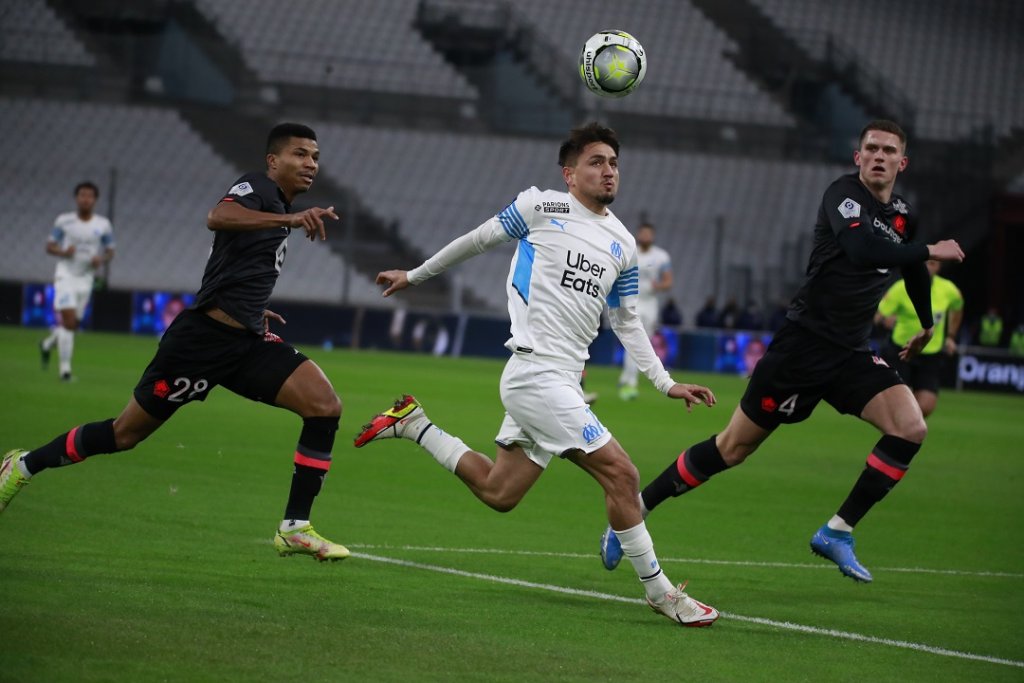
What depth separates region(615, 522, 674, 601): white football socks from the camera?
711 centimetres

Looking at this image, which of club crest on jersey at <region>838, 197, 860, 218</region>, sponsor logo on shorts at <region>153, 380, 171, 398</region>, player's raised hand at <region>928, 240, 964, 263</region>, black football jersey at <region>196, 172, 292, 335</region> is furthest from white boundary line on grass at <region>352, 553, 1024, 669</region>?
club crest on jersey at <region>838, 197, 860, 218</region>

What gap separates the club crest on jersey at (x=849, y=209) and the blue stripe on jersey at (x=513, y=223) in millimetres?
2002

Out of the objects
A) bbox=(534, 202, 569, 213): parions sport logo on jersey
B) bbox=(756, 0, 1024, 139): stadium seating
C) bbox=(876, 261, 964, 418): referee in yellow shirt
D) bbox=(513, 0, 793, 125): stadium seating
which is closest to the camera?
bbox=(534, 202, 569, 213): parions sport logo on jersey

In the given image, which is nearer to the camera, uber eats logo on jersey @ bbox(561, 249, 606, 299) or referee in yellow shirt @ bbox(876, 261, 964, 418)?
uber eats logo on jersey @ bbox(561, 249, 606, 299)

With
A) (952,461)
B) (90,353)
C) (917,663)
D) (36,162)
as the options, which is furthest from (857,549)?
(36,162)

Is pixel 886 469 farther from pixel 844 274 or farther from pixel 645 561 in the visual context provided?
pixel 645 561

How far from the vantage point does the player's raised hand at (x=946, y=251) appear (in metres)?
7.84

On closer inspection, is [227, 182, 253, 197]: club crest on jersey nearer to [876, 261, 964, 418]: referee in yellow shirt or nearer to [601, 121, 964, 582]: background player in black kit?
[601, 121, 964, 582]: background player in black kit

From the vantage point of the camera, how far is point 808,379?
29.0 ft

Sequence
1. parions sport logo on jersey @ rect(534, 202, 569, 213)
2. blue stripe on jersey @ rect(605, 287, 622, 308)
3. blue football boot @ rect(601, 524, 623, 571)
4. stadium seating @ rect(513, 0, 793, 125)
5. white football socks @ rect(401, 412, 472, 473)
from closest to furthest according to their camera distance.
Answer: parions sport logo on jersey @ rect(534, 202, 569, 213)
blue stripe on jersey @ rect(605, 287, 622, 308)
white football socks @ rect(401, 412, 472, 473)
blue football boot @ rect(601, 524, 623, 571)
stadium seating @ rect(513, 0, 793, 125)

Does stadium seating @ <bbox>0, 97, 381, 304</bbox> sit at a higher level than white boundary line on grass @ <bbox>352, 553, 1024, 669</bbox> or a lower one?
higher

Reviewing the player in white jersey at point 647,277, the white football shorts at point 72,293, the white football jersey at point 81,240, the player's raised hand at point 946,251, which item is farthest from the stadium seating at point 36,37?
the player's raised hand at point 946,251

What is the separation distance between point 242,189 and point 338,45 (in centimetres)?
3424

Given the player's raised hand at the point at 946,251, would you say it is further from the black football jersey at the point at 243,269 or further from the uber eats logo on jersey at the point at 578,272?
the black football jersey at the point at 243,269
